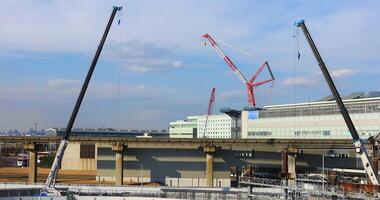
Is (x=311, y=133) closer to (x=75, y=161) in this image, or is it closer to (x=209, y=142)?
(x=209, y=142)

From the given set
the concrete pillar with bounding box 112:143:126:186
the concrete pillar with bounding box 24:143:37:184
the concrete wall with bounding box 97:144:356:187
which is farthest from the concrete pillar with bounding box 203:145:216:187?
the concrete pillar with bounding box 24:143:37:184

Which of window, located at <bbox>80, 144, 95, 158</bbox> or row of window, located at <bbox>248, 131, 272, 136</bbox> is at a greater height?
row of window, located at <bbox>248, 131, 272, 136</bbox>

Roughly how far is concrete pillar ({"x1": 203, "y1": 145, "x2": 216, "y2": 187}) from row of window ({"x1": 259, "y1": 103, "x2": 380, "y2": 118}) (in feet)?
131

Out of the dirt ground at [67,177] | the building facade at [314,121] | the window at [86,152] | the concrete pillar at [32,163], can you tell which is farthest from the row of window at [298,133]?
the concrete pillar at [32,163]

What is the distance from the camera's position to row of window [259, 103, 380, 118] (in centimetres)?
12044

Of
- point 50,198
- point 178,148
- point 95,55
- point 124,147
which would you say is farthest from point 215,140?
point 50,198

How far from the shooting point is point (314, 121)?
133 meters

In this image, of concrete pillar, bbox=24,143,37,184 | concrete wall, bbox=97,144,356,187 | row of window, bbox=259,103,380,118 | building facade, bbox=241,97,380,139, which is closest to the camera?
concrete pillar, bbox=24,143,37,184

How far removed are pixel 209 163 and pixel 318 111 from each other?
42.9 metres

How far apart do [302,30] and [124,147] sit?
48.6 m

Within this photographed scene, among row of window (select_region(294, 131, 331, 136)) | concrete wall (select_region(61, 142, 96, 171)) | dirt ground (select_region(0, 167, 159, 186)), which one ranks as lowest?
dirt ground (select_region(0, 167, 159, 186))

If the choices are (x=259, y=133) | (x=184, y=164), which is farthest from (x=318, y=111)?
(x=184, y=164)

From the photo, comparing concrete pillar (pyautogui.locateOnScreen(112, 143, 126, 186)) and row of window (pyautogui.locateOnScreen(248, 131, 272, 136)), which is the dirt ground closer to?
concrete pillar (pyautogui.locateOnScreen(112, 143, 126, 186))

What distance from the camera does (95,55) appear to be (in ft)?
253
